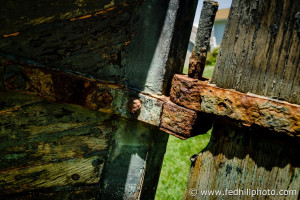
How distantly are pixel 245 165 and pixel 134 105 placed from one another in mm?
648

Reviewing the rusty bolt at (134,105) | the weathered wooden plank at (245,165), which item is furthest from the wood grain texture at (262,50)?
the rusty bolt at (134,105)

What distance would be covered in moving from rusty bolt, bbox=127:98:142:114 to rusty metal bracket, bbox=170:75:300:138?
0.70 feet

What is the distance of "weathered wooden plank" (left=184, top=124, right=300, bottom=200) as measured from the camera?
0.87 meters

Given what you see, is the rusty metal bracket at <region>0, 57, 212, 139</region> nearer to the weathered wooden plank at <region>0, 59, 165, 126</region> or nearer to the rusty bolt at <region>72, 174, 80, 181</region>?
the weathered wooden plank at <region>0, 59, 165, 126</region>

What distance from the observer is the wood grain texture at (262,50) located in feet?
2.70

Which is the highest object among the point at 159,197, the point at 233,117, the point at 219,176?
the point at 233,117

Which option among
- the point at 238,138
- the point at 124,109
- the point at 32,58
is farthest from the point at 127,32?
the point at 238,138

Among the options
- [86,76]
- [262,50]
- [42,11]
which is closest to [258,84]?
[262,50]

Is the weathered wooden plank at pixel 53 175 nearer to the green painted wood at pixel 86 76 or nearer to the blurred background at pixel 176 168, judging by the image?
the green painted wood at pixel 86 76

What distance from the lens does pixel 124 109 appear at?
46.8 inches

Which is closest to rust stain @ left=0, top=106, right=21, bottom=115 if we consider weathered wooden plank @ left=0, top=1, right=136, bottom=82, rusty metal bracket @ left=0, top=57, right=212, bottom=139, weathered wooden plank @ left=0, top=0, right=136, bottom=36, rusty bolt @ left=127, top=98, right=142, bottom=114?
rusty metal bracket @ left=0, top=57, right=212, bottom=139

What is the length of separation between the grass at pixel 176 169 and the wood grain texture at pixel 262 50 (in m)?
2.63

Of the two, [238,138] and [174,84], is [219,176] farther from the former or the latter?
[174,84]

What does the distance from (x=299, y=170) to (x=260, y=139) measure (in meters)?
0.19
